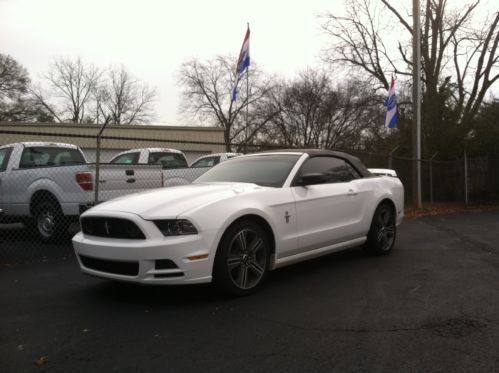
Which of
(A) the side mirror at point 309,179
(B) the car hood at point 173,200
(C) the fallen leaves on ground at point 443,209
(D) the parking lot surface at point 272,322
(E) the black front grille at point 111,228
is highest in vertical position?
(A) the side mirror at point 309,179

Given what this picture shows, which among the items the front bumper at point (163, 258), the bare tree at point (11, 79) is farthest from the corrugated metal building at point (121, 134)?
the bare tree at point (11, 79)

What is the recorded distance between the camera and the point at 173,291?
4.81m

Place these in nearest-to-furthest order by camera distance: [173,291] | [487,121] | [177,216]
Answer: [177,216] → [173,291] → [487,121]

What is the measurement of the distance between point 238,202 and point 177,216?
69 cm

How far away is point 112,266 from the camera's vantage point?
4.32 m

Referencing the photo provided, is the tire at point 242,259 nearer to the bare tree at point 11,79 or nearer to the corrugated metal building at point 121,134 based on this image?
the corrugated metal building at point 121,134

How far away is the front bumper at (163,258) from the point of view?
13.3 ft

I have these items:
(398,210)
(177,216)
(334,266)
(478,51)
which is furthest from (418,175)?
(478,51)

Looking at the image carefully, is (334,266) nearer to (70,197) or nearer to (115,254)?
(115,254)

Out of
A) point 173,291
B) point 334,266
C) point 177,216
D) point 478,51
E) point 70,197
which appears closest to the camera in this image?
point 177,216

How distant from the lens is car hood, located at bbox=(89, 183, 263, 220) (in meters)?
4.23

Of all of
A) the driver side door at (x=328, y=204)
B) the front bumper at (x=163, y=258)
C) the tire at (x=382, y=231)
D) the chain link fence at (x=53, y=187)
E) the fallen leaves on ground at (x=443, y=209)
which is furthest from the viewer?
the fallen leaves on ground at (x=443, y=209)

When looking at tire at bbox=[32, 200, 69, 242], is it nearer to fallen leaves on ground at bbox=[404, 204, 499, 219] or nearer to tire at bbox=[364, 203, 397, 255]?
tire at bbox=[364, 203, 397, 255]

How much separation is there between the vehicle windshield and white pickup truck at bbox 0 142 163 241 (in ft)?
7.93
